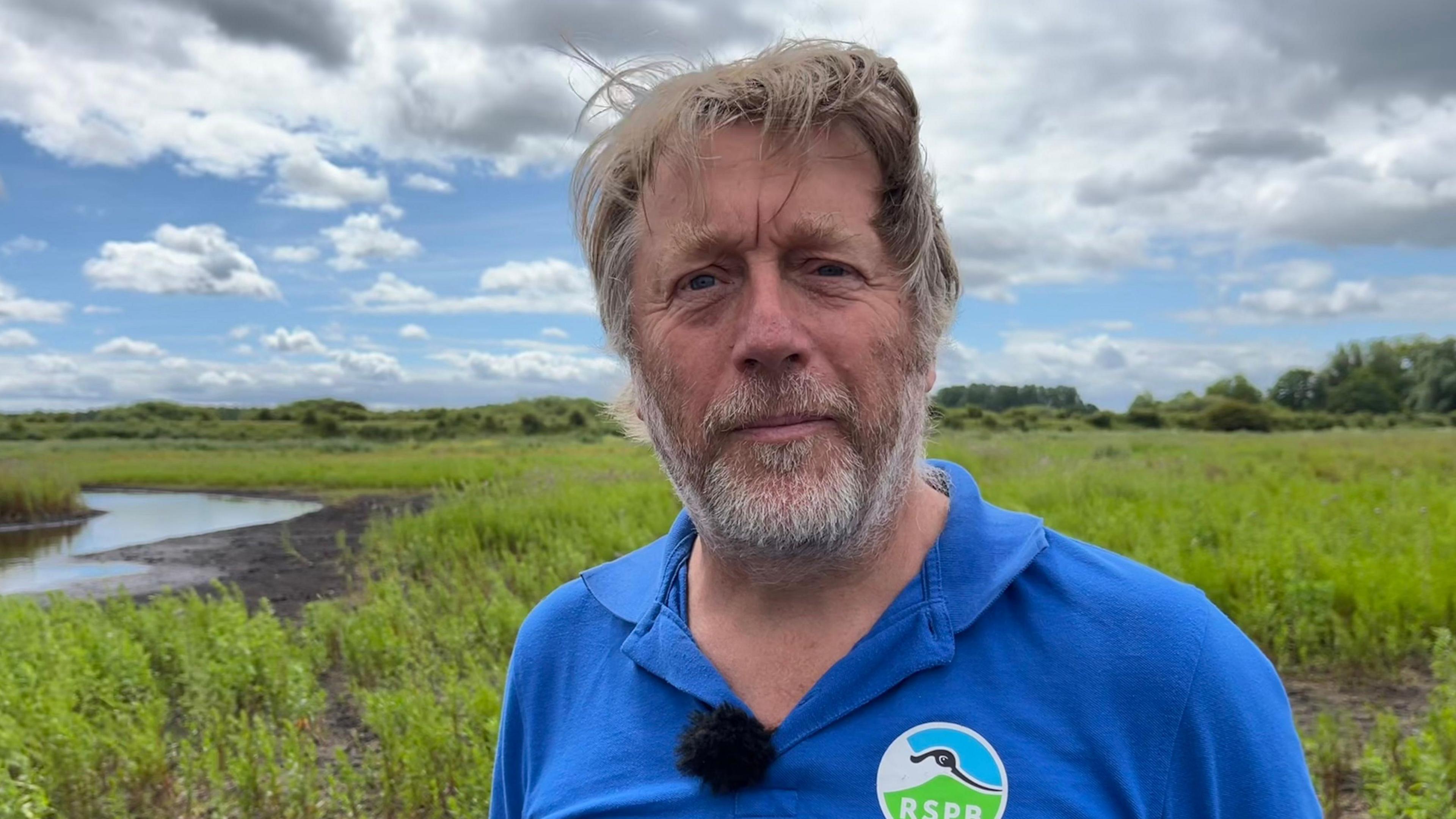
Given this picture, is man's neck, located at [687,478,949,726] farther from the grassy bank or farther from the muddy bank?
the grassy bank

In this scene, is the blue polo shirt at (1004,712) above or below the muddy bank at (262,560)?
above

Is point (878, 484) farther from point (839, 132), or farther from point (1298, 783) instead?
point (1298, 783)

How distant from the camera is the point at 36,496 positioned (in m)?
23.4

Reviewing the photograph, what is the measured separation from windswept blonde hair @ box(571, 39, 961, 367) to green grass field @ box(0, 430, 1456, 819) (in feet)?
7.58

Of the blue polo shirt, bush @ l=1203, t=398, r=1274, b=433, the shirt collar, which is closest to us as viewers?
the blue polo shirt

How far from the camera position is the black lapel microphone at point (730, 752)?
129 centimetres

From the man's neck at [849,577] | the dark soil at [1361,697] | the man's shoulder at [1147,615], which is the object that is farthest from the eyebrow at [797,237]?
the dark soil at [1361,697]

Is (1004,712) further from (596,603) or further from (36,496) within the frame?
(36,496)

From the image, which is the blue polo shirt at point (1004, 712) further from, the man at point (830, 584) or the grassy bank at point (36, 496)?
the grassy bank at point (36, 496)

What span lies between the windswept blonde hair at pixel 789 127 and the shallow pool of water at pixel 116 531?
1282 cm

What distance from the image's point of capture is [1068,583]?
135 centimetres

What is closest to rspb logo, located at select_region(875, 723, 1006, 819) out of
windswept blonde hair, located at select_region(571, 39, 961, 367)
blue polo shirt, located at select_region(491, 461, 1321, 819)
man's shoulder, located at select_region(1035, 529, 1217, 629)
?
blue polo shirt, located at select_region(491, 461, 1321, 819)

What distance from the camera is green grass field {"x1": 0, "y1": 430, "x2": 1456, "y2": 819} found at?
3654 mm

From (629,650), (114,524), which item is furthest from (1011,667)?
(114,524)
